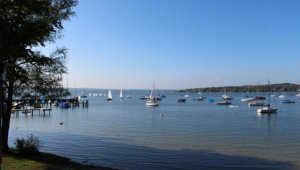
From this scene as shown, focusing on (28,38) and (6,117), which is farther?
(6,117)

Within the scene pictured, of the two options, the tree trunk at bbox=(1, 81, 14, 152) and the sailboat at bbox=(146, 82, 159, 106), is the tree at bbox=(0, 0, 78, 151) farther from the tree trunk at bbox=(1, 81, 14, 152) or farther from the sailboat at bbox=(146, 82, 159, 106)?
the sailboat at bbox=(146, 82, 159, 106)

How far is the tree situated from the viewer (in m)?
9.91

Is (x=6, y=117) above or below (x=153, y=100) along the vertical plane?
above

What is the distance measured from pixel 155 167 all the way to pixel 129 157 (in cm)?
332

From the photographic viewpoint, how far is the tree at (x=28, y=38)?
9.91 meters

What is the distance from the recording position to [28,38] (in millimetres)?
10531

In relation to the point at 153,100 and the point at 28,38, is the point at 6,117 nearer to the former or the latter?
the point at 28,38

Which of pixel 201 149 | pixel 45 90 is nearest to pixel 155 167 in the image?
pixel 201 149

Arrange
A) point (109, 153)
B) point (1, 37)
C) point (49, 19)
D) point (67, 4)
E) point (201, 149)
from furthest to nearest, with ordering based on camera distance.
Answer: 1. point (201, 149)
2. point (109, 153)
3. point (67, 4)
4. point (49, 19)
5. point (1, 37)

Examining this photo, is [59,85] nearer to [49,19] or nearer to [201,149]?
[49,19]

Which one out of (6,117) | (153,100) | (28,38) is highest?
(28,38)

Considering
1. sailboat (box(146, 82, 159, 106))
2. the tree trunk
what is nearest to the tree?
the tree trunk

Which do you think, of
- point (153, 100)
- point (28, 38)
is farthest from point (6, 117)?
point (153, 100)

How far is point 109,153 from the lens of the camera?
2069cm
